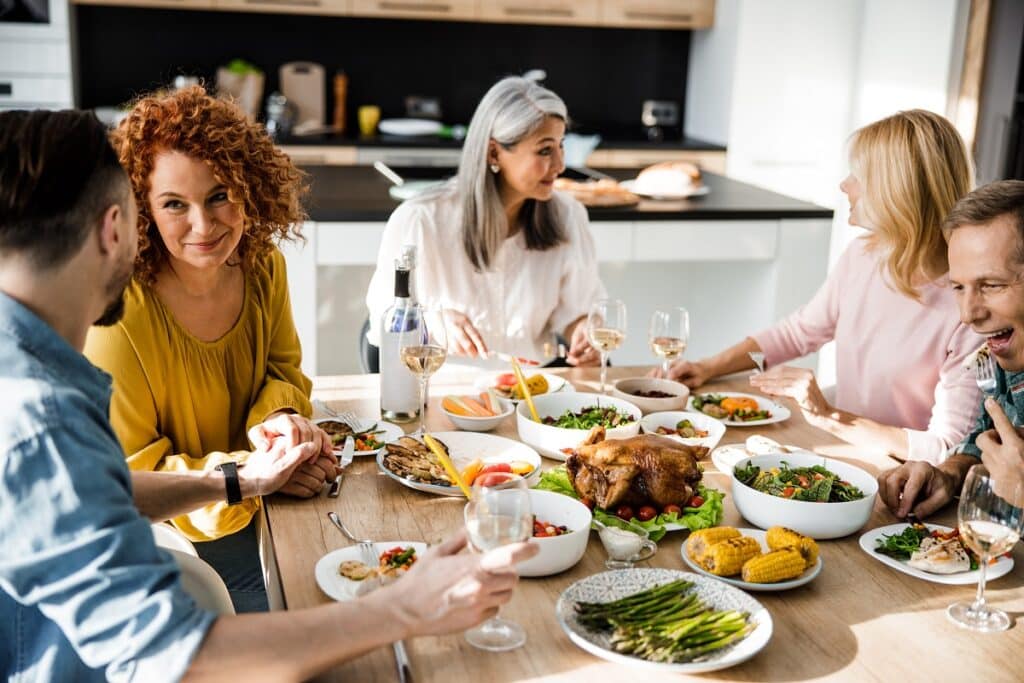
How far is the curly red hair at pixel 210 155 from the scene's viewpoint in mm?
1904

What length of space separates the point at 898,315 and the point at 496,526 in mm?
1472

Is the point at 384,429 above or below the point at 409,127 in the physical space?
below

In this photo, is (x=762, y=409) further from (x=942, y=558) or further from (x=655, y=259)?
(x=655, y=259)

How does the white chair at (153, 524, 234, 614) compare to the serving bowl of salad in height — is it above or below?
below

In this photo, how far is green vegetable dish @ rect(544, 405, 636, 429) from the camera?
1948 millimetres

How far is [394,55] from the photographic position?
6.01m

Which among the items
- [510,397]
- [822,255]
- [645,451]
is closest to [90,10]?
[822,255]

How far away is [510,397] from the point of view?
219 centimetres

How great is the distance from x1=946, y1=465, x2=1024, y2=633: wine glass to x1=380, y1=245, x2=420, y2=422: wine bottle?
3.42ft

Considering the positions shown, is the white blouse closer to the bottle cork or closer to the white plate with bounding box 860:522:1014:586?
the white plate with bounding box 860:522:1014:586

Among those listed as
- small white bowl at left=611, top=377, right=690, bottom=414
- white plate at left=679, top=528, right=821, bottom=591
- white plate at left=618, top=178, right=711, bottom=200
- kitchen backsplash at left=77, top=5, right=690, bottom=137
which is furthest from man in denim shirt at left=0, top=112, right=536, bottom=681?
kitchen backsplash at left=77, top=5, right=690, bottom=137

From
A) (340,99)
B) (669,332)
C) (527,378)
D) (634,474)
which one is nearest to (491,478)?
(634,474)

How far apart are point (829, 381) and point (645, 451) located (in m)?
2.99

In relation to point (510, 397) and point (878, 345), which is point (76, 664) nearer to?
point (510, 397)
